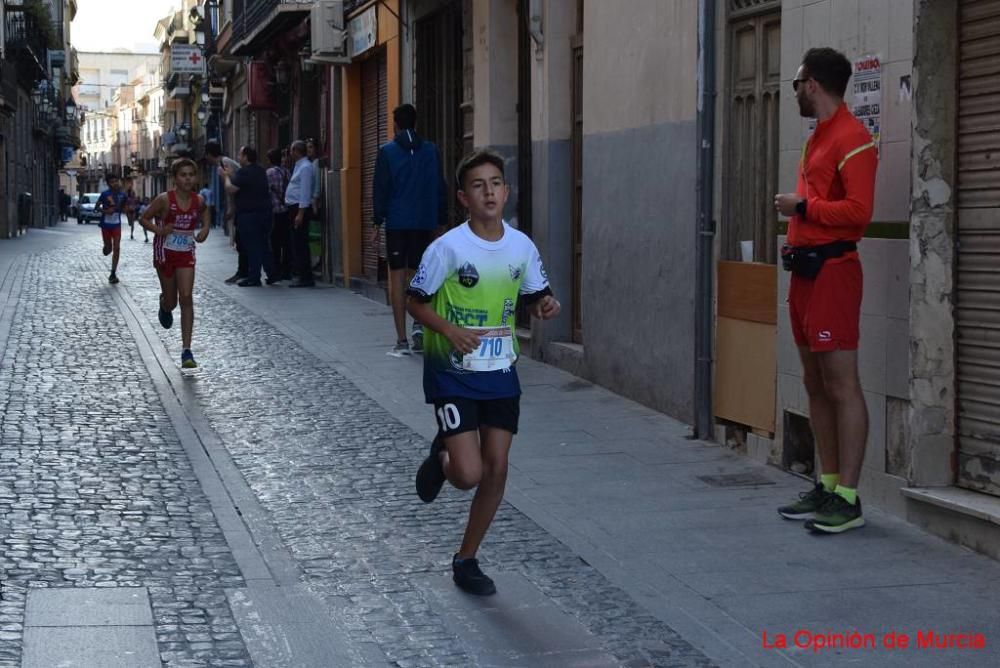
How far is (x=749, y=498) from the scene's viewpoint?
24.6 ft

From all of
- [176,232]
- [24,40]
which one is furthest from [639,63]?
A: [24,40]

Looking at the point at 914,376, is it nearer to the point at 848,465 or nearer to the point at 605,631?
the point at 848,465

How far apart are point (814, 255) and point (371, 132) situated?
1510cm

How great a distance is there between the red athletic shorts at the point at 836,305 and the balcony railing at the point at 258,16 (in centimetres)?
1866

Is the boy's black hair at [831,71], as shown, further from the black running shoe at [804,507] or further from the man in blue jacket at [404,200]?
the man in blue jacket at [404,200]

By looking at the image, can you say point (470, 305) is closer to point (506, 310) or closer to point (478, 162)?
point (506, 310)

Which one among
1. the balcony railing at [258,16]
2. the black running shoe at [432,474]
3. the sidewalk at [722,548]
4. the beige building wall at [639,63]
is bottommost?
the sidewalk at [722,548]

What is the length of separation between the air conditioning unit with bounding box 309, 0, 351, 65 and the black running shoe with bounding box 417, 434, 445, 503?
1628cm

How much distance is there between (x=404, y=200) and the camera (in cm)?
1307

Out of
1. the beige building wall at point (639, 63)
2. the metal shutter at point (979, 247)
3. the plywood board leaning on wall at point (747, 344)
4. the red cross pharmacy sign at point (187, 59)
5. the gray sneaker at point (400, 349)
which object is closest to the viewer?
the metal shutter at point (979, 247)

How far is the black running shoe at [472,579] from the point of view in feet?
18.8

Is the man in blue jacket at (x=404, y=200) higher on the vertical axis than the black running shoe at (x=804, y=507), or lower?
higher

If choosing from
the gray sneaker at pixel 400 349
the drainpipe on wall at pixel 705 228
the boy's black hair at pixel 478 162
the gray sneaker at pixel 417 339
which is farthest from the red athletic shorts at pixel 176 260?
the boy's black hair at pixel 478 162

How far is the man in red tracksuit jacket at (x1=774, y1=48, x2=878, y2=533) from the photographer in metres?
6.62
